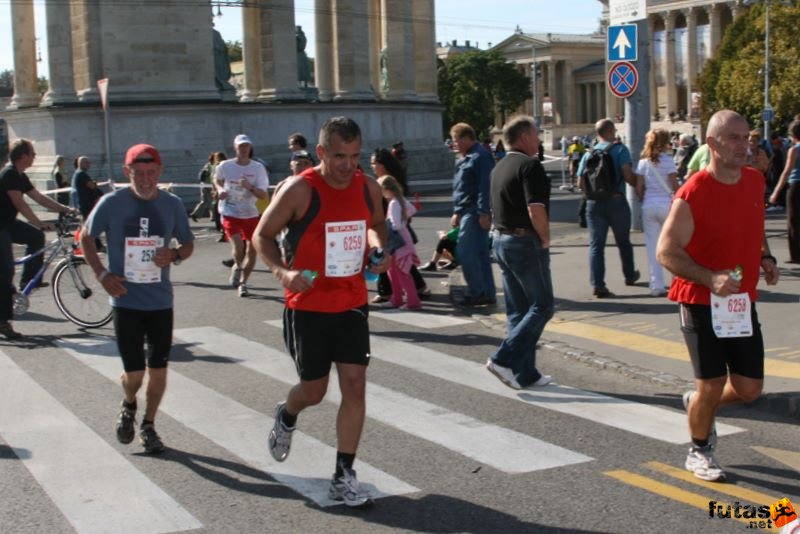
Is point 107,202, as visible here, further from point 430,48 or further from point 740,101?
point 740,101

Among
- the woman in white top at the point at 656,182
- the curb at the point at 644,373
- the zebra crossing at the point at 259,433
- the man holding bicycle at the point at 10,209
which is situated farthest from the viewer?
the woman in white top at the point at 656,182

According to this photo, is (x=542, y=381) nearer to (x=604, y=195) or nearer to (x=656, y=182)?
(x=656, y=182)

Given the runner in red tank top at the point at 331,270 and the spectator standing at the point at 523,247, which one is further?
the spectator standing at the point at 523,247

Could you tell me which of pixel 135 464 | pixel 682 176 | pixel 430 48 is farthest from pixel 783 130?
pixel 135 464

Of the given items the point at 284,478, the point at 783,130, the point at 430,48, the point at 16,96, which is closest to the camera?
the point at 284,478

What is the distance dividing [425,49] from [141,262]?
43964 millimetres

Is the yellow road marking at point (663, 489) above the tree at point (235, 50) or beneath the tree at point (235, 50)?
beneath

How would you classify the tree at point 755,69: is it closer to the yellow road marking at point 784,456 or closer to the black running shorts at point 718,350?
the yellow road marking at point 784,456

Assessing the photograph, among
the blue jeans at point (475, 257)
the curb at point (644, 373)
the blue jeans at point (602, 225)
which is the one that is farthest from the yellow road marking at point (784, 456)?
the blue jeans at point (602, 225)

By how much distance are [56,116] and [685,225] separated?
97.1 feet

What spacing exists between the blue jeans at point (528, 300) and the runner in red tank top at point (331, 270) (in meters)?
2.80

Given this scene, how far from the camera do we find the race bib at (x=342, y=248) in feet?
19.5

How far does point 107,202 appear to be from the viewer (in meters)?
7.06

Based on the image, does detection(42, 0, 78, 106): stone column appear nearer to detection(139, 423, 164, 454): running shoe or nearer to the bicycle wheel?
the bicycle wheel
